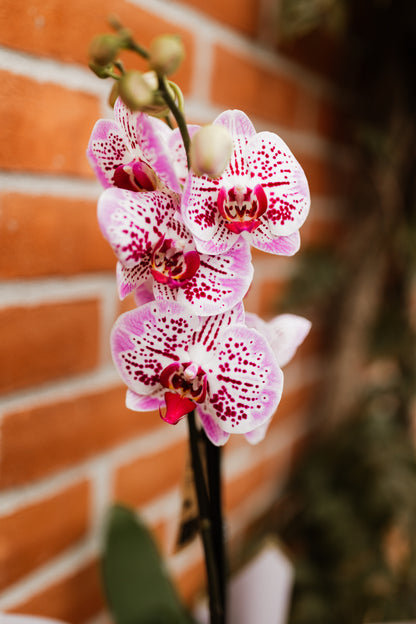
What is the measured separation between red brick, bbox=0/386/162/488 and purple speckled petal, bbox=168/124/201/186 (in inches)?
11.3

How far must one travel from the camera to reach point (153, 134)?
12.5 inches

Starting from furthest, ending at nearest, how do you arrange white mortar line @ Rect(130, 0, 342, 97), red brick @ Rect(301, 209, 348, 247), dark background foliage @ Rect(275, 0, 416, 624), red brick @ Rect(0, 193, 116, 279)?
red brick @ Rect(301, 209, 348, 247) < dark background foliage @ Rect(275, 0, 416, 624) < white mortar line @ Rect(130, 0, 342, 97) < red brick @ Rect(0, 193, 116, 279)

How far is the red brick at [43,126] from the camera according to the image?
0.47m

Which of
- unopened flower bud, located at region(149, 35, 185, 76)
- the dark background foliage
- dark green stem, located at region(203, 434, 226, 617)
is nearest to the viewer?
unopened flower bud, located at region(149, 35, 185, 76)

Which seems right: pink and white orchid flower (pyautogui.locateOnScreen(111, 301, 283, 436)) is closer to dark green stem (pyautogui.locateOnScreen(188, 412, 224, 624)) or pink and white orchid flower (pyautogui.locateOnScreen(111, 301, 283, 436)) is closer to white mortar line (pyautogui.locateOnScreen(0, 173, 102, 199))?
dark green stem (pyautogui.locateOnScreen(188, 412, 224, 624))

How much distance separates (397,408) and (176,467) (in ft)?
1.51

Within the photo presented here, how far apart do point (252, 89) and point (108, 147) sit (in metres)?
Result: 0.47

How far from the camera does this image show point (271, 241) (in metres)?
0.35

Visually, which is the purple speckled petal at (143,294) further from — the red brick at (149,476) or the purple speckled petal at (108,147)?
the red brick at (149,476)

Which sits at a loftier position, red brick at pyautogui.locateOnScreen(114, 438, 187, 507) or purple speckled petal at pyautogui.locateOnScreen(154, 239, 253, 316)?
purple speckled petal at pyautogui.locateOnScreen(154, 239, 253, 316)

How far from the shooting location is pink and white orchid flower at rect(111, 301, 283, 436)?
34 centimetres

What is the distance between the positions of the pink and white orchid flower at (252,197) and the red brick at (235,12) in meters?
0.38

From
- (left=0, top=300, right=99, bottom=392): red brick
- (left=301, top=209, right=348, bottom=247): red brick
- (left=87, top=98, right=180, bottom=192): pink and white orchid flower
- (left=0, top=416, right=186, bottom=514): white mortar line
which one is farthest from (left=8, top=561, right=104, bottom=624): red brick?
(left=301, top=209, right=348, bottom=247): red brick

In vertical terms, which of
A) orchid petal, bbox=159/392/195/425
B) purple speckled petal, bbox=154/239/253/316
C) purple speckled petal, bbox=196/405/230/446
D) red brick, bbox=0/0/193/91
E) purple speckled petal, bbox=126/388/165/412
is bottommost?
purple speckled petal, bbox=196/405/230/446
